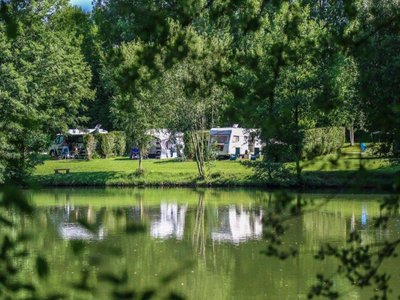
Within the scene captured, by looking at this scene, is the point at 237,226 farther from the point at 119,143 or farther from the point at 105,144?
the point at 119,143

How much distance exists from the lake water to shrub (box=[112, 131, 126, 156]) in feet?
41.8

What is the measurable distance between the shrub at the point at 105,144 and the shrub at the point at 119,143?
613mm

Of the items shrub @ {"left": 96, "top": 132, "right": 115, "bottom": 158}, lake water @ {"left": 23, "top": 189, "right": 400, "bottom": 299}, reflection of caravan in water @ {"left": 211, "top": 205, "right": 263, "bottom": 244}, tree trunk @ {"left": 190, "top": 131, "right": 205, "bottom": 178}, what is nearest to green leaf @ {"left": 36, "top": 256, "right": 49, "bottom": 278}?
lake water @ {"left": 23, "top": 189, "right": 400, "bottom": 299}

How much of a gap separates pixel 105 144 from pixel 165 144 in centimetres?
314

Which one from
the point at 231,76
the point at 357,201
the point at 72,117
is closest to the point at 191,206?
the point at 357,201

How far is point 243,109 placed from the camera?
11.8 feet

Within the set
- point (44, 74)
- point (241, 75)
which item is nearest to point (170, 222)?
point (44, 74)

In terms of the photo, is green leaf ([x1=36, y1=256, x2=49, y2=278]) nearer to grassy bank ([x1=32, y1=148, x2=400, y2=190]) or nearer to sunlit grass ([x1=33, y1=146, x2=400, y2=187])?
grassy bank ([x1=32, y1=148, x2=400, y2=190])

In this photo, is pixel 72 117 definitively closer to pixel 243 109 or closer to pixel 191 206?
pixel 191 206

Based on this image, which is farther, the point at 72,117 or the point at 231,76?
the point at 72,117

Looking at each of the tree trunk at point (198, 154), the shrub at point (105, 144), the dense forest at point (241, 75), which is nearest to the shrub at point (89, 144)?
the shrub at point (105, 144)

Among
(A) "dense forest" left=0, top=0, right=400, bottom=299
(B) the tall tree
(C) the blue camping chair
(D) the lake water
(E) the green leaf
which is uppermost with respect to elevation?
(B) the tall tree

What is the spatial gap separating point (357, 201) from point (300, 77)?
709 cm

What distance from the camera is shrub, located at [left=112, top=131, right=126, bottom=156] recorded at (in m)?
42.9
